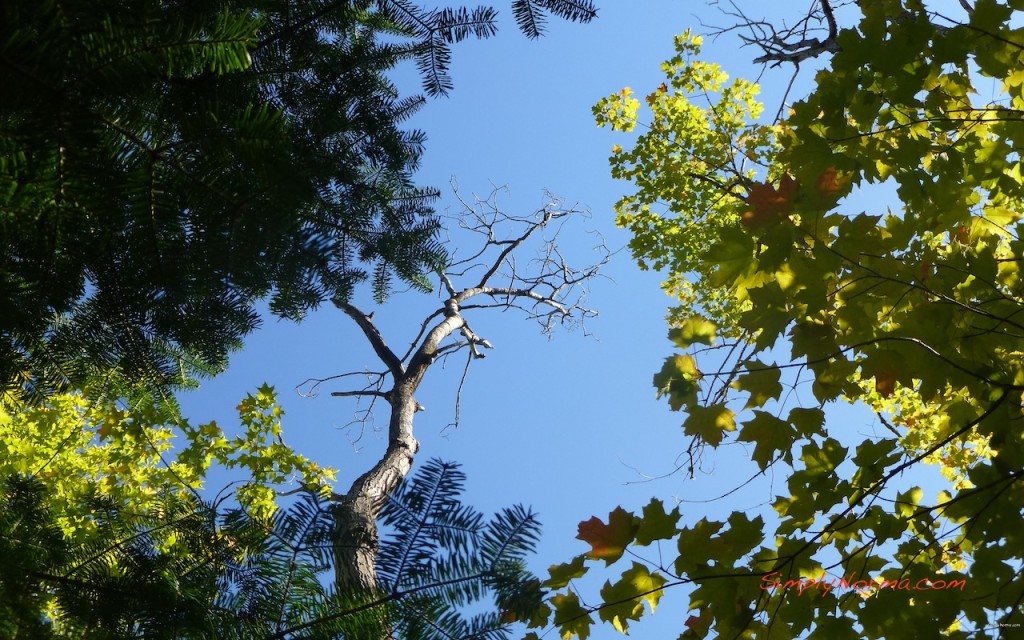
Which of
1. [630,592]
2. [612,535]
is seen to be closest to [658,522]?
[612,535]

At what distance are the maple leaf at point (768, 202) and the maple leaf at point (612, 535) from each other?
923 mm

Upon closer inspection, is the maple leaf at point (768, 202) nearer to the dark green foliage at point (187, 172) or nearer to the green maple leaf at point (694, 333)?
the green maple leaf at point (694, 333)

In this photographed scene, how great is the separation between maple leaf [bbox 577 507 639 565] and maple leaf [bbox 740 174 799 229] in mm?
923

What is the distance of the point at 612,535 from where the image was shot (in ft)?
6.24

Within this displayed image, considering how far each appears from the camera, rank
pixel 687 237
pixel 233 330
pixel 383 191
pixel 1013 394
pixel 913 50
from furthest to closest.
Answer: pixel 687 237 → pixel 383 191 → pixel 233 330 → pixel 913 50 → pixel 1013 394

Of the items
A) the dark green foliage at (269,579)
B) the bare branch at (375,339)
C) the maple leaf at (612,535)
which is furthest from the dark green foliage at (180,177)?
the bare branch at (375,339)

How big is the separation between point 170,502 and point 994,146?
9.17 ft

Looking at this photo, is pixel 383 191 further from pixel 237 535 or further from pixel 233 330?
pixel 237 535

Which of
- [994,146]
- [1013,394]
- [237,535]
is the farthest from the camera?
[994,146]

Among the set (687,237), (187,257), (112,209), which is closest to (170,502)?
(187,257)

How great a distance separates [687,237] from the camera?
630 cm

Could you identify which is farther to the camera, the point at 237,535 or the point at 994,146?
the point at 994,146

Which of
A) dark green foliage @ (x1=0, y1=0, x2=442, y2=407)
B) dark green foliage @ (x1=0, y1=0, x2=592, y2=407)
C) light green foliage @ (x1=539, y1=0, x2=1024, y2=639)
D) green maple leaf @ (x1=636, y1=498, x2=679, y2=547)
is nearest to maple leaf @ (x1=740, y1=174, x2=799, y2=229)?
light green foliage @ (x1=539, y1=0, x2=1024, y2=639)

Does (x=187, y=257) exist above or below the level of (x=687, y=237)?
below
